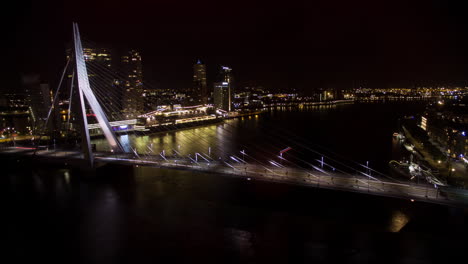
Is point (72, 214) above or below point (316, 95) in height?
below

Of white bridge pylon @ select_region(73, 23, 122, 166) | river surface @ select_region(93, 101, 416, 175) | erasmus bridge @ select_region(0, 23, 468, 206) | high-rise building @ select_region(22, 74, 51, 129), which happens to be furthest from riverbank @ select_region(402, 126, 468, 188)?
high-rise building @ select_region(22, 74, 51, 129)

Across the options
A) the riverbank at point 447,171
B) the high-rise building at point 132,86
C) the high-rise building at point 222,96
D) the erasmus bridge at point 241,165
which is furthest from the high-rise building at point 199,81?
the riverbank at point 447,171

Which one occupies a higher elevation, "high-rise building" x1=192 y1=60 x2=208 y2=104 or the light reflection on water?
"high-rise building" x1=192 y1=60 x2=208 y2=104

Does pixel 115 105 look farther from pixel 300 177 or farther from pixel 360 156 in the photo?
A: pixel 300 177

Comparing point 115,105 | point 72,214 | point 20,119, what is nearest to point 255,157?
point 72,214

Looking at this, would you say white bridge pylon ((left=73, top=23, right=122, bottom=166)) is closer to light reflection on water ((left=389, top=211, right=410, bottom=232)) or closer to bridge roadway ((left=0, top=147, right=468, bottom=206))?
bridge roadway ((left=0, top=147, right=468, bottom=206))

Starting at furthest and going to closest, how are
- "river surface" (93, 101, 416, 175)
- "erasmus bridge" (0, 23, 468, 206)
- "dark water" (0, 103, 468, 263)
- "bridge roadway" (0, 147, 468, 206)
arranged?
"river surface" (93, 101, 416, 175)
"erasmus bridge" (0, 23, 468, 206)
"bridge roadway" (0, 147, 468, 206)
"dark water" (0, 103, 468, 263)

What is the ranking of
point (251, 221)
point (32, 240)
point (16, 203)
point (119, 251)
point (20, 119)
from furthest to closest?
point (20, 119)
point (16, 203)
point (251, 221)
point (32, 240)
point (119, 251)
